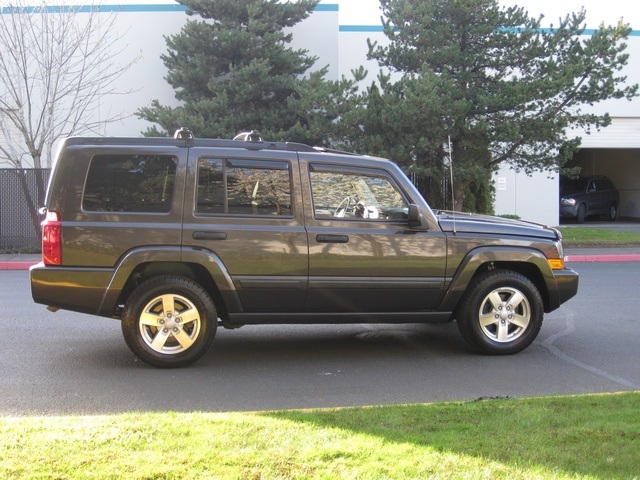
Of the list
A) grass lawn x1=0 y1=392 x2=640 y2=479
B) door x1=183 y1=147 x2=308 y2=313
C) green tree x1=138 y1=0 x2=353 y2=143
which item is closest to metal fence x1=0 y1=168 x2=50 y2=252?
green tree x1=138 y1=0 x2=353 y2=143

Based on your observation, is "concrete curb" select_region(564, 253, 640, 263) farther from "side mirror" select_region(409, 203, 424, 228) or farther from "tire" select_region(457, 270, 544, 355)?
"side mirror" select_region(409, 203, 424, 228)

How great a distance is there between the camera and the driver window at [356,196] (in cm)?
672

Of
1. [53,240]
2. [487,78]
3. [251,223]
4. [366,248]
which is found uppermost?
[487,78]

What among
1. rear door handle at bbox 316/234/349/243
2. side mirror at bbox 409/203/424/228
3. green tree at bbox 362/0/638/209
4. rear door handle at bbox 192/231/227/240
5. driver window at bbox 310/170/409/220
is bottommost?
rear door handle at bbox 316/234/349/243

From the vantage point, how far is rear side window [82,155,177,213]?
6414 millimetres

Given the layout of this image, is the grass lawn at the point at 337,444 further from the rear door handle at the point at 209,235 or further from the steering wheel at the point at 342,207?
the steering wheel at the point at 342,207

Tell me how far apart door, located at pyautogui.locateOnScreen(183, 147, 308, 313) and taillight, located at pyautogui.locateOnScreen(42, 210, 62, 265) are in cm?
107

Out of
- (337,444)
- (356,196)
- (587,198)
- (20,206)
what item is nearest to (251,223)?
(356,196)

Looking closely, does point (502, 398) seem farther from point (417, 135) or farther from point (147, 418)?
point (417, 135)

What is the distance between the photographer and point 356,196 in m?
6.80

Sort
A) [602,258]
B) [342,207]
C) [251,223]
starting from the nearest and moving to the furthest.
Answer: [251,223] < [342,207] < [602,258]

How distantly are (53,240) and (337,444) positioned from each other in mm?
3517

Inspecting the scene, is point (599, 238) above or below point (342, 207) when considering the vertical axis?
below

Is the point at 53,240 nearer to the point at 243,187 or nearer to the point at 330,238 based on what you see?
the point at 243,187
